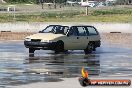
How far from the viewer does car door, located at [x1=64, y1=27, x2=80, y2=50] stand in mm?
27500

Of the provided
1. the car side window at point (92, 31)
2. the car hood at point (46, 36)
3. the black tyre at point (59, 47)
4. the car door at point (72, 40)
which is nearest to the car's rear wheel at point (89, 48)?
the car door at point (72, 40)

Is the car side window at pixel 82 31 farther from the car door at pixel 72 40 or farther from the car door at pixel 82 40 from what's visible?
the car door at pixel 72 40

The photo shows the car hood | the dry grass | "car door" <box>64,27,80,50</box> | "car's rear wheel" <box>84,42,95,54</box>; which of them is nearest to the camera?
the car hood

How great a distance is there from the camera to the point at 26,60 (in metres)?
23.8

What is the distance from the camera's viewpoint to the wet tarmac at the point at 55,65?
690 inches

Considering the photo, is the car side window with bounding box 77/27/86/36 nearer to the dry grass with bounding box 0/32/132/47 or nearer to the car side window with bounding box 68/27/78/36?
the car side window with bounding box 68/27/78/36

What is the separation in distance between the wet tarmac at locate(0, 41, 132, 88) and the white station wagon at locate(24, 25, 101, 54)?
519 mm

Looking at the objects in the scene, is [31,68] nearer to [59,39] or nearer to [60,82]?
[60,82]

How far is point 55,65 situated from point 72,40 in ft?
20.0

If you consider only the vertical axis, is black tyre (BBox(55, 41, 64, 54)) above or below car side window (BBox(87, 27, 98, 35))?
below

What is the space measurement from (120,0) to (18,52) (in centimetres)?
12091

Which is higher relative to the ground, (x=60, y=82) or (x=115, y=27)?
(x=60, y=82)

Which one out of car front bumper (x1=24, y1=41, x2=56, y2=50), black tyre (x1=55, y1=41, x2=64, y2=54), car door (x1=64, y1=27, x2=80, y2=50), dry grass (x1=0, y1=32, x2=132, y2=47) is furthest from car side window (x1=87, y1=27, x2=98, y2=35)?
dry grass (x1=0, y1=32, x2=132, y2=47)

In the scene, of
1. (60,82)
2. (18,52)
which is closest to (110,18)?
(18,52)
